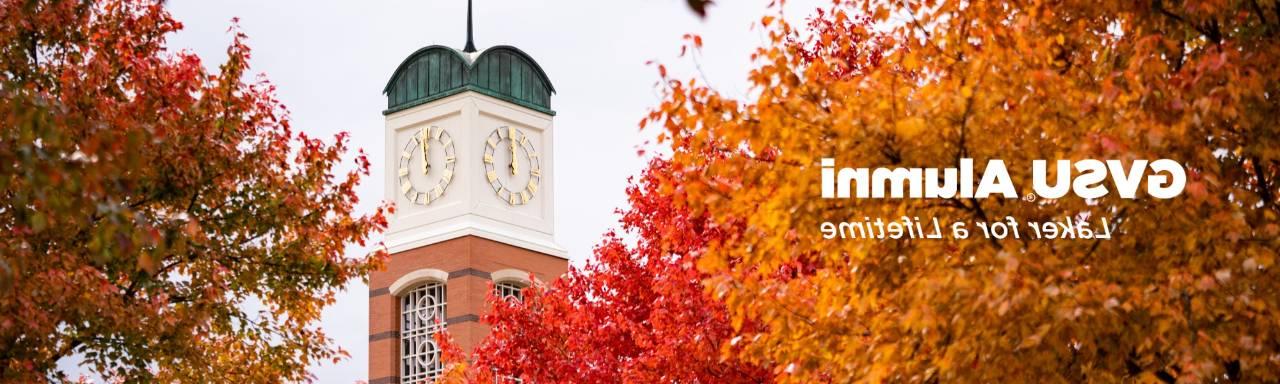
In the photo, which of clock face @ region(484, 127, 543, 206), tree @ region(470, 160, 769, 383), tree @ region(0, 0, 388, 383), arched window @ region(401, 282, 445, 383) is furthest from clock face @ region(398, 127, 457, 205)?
tree @ region(0, 0, 388, 383)

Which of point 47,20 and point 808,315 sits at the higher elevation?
point 47,20

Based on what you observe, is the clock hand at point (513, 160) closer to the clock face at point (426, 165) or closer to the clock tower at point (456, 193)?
the clock tower at point (456, 193)

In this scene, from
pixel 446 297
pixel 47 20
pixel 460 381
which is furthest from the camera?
pixel 446 297

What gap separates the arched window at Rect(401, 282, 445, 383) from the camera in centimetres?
4156

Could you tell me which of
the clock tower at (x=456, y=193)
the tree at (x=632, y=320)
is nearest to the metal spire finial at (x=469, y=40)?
the clock tower at (x=456, y=193)

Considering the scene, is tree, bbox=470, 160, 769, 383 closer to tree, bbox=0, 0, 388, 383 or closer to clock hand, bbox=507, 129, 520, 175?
tree, bbox=0, 0, 388, 383

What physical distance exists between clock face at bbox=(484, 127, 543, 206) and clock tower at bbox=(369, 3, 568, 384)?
1.1 inches

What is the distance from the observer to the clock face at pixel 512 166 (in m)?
43.6

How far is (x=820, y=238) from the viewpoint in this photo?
31.3 feet

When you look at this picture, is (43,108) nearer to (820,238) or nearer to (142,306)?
(820,238)

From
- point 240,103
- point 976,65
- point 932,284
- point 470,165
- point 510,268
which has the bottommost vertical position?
point 932,284

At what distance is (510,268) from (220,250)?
28472 millimetres

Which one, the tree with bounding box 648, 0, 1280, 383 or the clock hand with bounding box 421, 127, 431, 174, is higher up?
the clock hand with bounding box 421, 127, 431, 174

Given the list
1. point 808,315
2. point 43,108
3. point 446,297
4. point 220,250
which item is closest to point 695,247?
point 220,250
